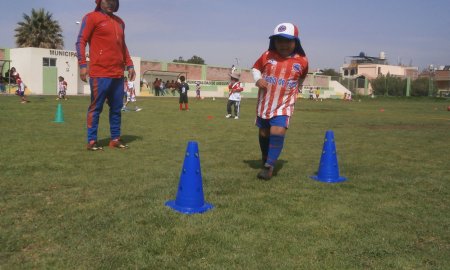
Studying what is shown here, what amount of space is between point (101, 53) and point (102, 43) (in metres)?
0.15

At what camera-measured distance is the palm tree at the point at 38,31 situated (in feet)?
167

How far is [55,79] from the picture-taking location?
4216 centimetres

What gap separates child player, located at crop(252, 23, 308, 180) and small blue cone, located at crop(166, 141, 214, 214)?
5.28 feet

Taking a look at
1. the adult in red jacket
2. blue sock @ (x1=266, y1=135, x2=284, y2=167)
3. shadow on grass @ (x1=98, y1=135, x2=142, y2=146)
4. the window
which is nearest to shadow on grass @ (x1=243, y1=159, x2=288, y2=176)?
blue sock @ (x1=266, y1=135, x2=284, y2=167)

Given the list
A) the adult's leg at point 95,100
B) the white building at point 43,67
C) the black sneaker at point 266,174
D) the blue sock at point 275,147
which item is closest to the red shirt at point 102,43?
the adult's leg at point 95,100

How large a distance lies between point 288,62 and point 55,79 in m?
40.6

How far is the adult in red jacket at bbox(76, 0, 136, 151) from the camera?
6.73m

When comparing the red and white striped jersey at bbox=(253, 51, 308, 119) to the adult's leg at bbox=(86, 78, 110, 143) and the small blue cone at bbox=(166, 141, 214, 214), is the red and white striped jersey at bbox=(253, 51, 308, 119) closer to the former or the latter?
the small blue cone at bbox=(166, 141, 214, 214)

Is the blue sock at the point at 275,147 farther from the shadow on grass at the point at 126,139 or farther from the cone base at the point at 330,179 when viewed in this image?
the shadow on grass at the point at 126,139

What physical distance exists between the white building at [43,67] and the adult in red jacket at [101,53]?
37146 millimetres

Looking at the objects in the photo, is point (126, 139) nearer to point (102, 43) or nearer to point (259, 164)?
point (102, 43)

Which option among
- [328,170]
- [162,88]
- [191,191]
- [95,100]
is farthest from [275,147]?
[162,88]

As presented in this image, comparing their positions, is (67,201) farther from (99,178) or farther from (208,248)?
(208,248)

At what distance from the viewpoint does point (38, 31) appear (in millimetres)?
51094
